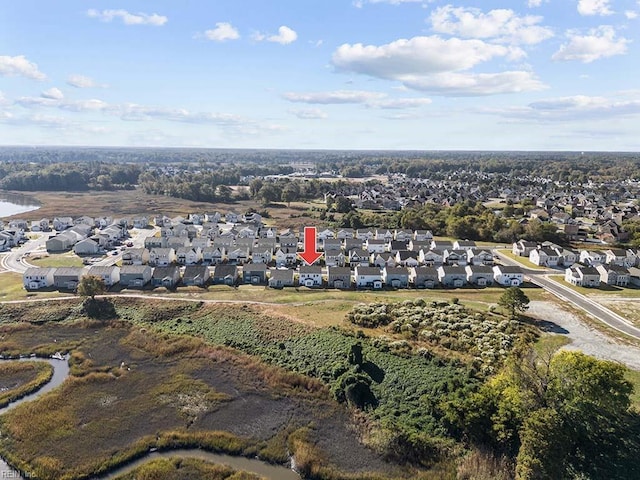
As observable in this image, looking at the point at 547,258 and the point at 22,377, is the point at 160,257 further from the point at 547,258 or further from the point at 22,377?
the point at 547,258

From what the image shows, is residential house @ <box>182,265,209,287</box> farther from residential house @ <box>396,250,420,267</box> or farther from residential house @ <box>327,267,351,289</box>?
residential house @ <box>396,250,420,267</box>

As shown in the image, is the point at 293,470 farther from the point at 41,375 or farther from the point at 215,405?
the point at 41,375

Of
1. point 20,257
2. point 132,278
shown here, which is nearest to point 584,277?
point 132,278

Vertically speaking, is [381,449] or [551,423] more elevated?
[551,423]

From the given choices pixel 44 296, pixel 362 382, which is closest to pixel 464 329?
pixel 362 382

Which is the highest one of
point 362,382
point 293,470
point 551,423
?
point 551,423

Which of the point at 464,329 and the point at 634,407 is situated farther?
the point at 464,329
